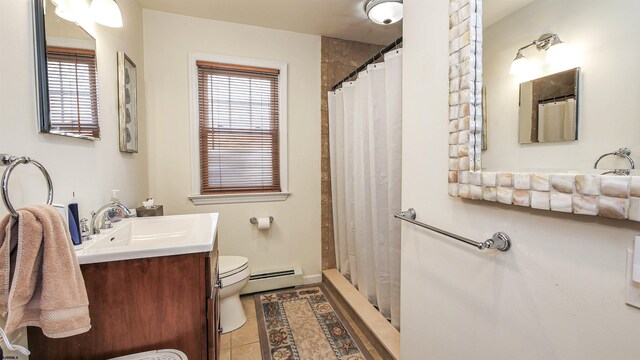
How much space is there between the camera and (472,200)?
3.08 feet

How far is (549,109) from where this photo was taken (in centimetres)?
75

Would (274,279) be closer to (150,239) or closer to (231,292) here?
(231,292)

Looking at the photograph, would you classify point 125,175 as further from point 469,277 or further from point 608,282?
point 608,282

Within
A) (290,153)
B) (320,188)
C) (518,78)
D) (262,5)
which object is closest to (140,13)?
(262,5)

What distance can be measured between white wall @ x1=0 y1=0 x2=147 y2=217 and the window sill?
1.46ft

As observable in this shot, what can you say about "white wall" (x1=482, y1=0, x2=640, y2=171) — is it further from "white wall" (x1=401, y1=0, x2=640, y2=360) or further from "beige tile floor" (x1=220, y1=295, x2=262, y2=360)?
"beige tile floor" (x1=220, y1=295, x2=262, y2=360)

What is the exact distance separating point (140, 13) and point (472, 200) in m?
2.64

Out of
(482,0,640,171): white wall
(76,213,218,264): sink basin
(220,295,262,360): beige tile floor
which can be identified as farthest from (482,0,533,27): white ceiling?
(220,295,262,360): beige tile floor

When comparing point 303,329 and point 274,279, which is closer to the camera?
point 303,329

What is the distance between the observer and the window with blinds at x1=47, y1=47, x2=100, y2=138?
104 centimetres

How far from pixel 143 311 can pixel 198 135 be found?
160cm

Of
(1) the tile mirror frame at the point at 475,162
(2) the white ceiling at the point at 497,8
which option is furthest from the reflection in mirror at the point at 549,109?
(2) the white ceiling at the point at 497,8

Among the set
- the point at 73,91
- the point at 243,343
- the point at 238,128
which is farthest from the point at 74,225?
the point at 238,128

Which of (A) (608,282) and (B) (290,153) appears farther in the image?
(B) (290,153)
